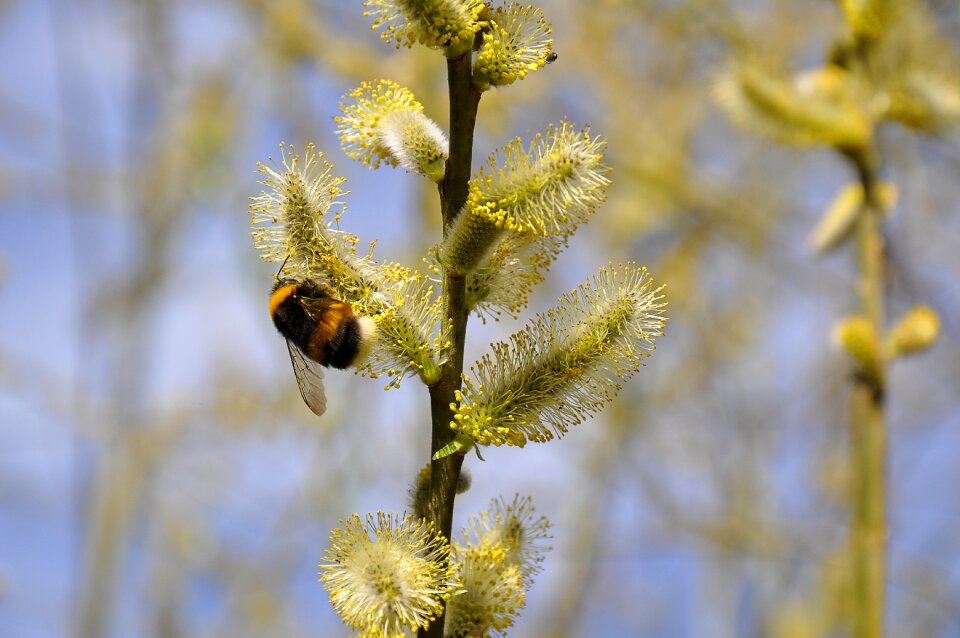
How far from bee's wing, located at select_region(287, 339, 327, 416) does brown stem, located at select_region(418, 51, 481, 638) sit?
1.93 ft

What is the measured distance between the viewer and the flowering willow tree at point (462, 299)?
1.18m

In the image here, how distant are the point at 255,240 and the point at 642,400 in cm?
420

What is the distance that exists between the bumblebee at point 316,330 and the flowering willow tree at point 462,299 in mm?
96

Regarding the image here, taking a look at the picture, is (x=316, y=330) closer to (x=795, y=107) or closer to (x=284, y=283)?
(x=284, y=283)

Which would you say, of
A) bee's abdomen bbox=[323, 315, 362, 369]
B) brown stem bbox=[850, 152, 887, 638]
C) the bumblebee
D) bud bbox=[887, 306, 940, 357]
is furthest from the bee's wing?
bud bbox=[887, 306, 940, 357]

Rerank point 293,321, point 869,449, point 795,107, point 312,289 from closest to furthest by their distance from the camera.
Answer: point 312,289 → point 293,321 → point 869,449 → point 795,107

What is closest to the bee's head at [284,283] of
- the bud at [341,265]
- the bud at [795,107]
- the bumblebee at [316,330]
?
the bumblebee at [316,330]

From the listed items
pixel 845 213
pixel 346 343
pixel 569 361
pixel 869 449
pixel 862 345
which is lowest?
pixel 569 361

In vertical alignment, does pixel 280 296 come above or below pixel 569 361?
above

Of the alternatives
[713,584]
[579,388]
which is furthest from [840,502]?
[579,388]

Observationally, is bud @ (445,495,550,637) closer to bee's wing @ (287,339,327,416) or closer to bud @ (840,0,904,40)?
bee's wing @ (287,339,327,416)

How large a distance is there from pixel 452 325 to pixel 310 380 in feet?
2.14

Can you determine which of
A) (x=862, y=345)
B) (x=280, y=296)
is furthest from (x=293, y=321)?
(x=862, y=345)

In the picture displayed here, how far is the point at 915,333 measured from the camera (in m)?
2.20
